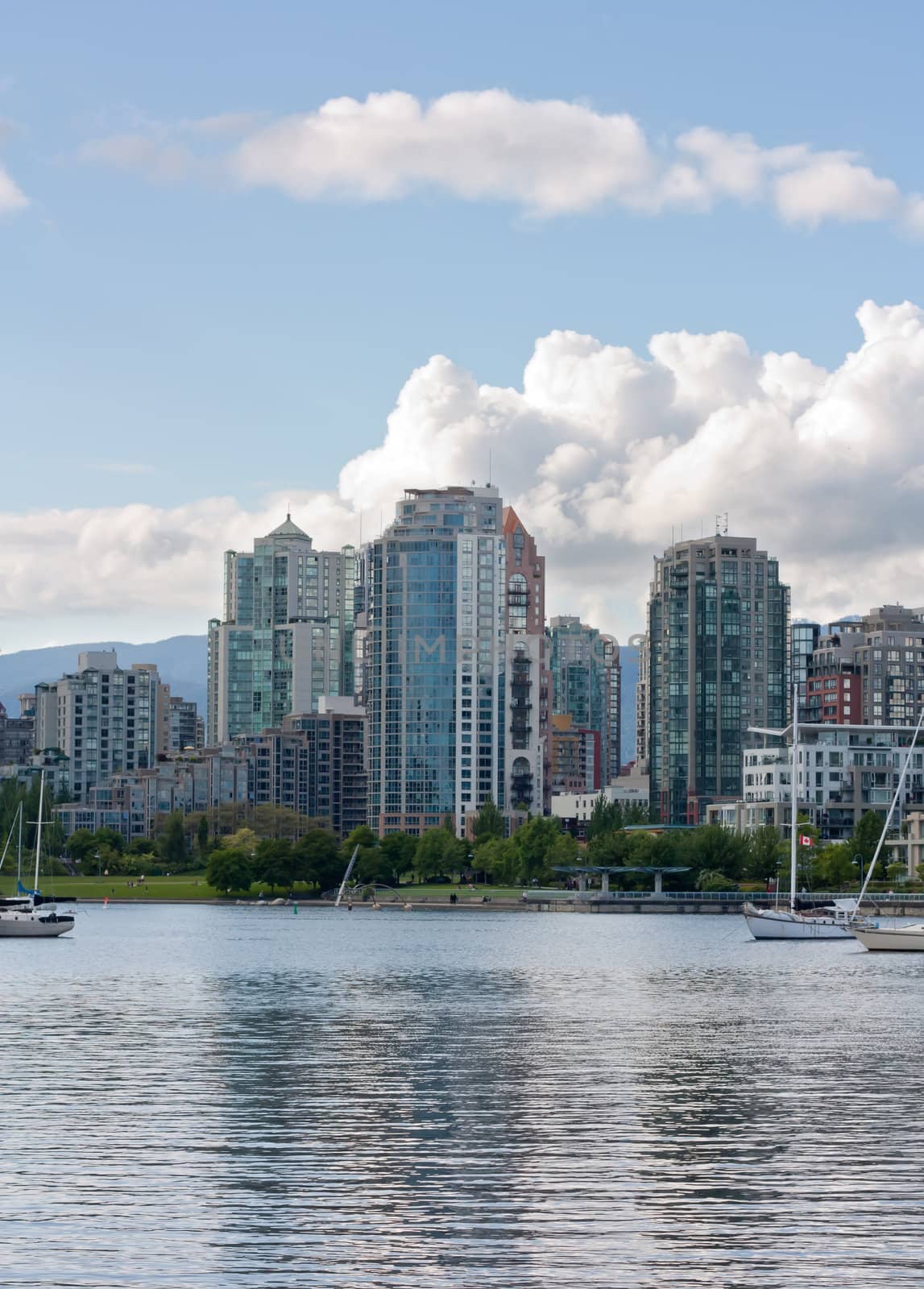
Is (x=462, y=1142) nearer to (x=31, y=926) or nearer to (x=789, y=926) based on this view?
(x=789, y=926)

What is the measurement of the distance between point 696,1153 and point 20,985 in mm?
73985

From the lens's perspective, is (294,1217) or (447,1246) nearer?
(447,1246)

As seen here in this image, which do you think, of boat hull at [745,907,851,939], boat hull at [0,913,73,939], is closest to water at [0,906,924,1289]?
boat hull at [745,907,851,939]

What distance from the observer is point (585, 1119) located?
2039 inches

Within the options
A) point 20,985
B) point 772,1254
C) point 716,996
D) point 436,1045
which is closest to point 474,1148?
point 772,1254

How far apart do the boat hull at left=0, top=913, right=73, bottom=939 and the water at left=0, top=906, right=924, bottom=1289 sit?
7793 centimetres

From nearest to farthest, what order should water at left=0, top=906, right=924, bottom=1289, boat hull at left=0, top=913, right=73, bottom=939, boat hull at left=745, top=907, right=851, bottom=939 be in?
water at left=0, top=906, right=924, bottom=1289
boat hull at left=0, top=913, right=73, bottom=939
boat hull at left=745, top=907, right=851, bottom=939

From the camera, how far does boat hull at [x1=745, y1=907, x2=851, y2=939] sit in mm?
178625

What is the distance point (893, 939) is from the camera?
14675 centimetres

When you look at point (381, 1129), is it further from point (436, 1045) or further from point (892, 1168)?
point (436, 1045)

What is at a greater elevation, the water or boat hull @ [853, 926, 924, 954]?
boat hull @ [853, 926, 924, 954]

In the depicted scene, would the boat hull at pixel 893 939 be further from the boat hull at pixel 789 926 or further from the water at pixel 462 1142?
the water at pixel 462 1142

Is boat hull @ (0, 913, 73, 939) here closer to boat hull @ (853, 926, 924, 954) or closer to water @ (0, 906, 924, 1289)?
boat hull @ (853, 926, 924, 954)

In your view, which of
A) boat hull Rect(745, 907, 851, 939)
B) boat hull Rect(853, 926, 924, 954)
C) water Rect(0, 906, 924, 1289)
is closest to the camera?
water Rect(0, 906, 924, 1289)
